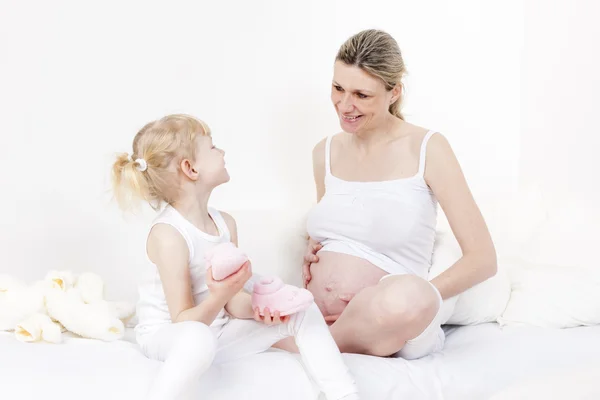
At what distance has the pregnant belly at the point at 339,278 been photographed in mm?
2018

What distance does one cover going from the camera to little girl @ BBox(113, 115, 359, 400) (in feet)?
5.33

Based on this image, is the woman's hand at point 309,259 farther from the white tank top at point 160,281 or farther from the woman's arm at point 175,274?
the woman's arm at point 175,274

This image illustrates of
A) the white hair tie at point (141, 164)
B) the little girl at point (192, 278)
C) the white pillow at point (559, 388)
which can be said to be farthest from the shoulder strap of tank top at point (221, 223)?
the white pillow at point (559, 388)

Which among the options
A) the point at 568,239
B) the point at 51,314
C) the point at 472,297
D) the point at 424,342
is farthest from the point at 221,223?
the point at 568,239

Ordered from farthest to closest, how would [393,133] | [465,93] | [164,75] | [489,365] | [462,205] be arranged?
[465,93]
[164,75]
[393,133]
[462,205]
[489,365]

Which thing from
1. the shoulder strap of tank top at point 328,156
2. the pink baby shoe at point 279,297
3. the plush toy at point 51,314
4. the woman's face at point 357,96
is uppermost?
the woman's face at point 357,96

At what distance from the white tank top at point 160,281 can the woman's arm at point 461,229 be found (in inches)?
23.5

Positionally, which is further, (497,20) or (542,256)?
(497,20)

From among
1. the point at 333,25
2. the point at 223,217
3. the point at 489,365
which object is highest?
the point at 333,25

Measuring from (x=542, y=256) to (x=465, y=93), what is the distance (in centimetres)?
100

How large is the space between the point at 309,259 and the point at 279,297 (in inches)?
20.3

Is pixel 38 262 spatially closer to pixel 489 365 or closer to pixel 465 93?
pixel 489 365

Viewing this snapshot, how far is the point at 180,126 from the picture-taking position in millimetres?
1896

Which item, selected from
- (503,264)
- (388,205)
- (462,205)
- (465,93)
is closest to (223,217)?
(388,205)
